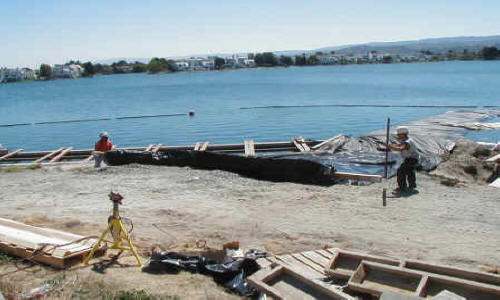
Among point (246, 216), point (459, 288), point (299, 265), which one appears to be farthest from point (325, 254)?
point (246, 216)

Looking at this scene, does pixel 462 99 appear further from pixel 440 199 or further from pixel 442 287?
pixel 442 287

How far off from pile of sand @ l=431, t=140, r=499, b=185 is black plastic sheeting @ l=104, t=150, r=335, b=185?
132 inches

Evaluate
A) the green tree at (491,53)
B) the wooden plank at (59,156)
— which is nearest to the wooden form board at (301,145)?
the wooden plank at (59,156)

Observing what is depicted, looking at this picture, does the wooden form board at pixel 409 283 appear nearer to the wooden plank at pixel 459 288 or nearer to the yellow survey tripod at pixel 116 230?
the wooden plank at pixel 459 288

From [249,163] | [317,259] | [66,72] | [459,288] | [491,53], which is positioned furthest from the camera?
[491,53]

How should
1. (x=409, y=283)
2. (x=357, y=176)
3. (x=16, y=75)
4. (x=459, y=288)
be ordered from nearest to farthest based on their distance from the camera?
(x=459, y=288)
(x=409, y=283)
(x=357, y=176)
(x=16, y=75)

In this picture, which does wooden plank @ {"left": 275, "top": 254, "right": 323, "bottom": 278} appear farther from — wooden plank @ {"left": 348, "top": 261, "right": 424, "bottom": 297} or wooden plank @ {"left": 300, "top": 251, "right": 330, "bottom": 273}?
wooden plank @ {"left": 348, "top": 261, "right": 424, "bottom": 297}

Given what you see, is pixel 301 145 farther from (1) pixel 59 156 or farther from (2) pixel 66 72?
(2) pixel 66 72

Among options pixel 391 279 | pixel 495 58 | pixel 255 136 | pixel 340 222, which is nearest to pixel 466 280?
pixel 391 279

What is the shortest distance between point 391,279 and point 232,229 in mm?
3755

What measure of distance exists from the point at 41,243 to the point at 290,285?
4.23 m

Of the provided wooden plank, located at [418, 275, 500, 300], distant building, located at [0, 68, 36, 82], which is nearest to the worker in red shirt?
wooden plank, located at [418, 275, 500, 300]

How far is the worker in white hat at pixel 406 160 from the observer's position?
11.4 metres

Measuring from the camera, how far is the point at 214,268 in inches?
271
